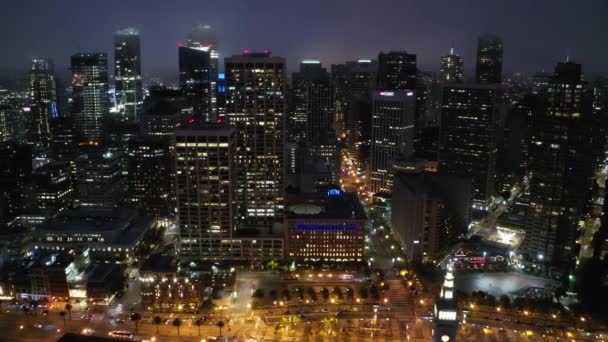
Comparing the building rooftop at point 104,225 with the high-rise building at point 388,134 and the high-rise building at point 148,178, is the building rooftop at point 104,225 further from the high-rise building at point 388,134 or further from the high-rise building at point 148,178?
the high-rise building at point 388,134

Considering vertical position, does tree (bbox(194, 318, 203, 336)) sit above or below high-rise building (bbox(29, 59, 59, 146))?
below

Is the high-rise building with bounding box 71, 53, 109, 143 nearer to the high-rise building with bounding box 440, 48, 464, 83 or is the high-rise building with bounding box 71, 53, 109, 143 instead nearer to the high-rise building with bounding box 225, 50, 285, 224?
the high-rise building with bounding box 225, 50, 285, 224

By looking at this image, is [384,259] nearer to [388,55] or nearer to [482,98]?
[482,98]

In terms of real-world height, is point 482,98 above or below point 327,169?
above

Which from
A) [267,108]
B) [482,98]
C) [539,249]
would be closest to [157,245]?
[267,108]

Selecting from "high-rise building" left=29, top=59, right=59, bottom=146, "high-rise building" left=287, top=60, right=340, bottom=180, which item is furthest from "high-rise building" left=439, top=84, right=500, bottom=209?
"high-rise building" left=29, top=59, right=59, bottom=146

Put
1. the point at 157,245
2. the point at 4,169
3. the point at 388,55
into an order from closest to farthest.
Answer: the point at 157,245 → the point at 4,169 → the point at 388,55

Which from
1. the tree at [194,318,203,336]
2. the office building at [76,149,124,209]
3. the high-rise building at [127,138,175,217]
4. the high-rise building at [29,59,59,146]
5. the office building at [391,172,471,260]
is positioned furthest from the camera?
the high-rise building at [29,59,59,146]
